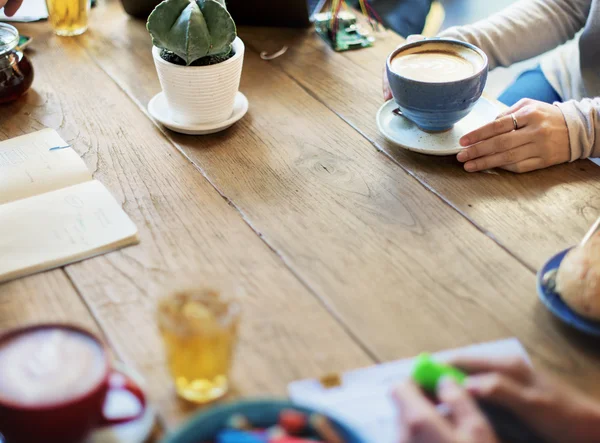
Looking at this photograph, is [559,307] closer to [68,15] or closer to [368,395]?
[368,395]

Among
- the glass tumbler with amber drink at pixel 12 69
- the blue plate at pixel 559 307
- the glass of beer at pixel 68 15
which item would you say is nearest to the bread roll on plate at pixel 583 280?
the blue plate at pixel 559 307

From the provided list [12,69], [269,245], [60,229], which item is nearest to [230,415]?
[269,245]

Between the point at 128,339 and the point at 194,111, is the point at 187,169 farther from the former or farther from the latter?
the point at 128,339

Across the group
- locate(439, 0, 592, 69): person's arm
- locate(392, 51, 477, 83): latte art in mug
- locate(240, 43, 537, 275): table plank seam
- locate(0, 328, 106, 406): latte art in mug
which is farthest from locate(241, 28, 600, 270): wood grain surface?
locate(0, 328, 106, 406): latte art in mug

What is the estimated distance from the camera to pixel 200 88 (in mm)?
1117

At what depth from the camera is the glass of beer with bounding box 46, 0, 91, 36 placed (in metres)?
1.45

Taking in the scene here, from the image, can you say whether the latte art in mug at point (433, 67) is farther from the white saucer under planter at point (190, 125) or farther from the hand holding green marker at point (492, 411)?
the hand holding green marker at point (492, 411)

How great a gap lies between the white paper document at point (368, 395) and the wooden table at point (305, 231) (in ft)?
0.06

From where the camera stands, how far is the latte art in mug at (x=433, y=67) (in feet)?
3.59

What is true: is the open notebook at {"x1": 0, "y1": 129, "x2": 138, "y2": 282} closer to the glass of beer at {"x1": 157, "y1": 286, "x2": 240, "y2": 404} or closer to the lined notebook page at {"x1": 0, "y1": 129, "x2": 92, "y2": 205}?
the lined notebook page at {"x1": 0, "y1": 129, "x2": 92, "y2": 205}

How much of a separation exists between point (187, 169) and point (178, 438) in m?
0.56

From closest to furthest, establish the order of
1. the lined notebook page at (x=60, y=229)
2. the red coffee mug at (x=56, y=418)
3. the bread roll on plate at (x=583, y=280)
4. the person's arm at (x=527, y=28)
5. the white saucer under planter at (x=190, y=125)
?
the red coffee mug at (x=56, y=418), the bread roll on plate at (x=583, y=280), the lined notebook page at (x=60, y=229), the white saucer under planter at (x=190, y=125), the person's arm at (x=527, y=28)

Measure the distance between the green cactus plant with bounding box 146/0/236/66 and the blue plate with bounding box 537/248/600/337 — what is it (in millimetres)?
579

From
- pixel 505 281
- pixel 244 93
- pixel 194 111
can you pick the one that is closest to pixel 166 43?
pixel 194 111
